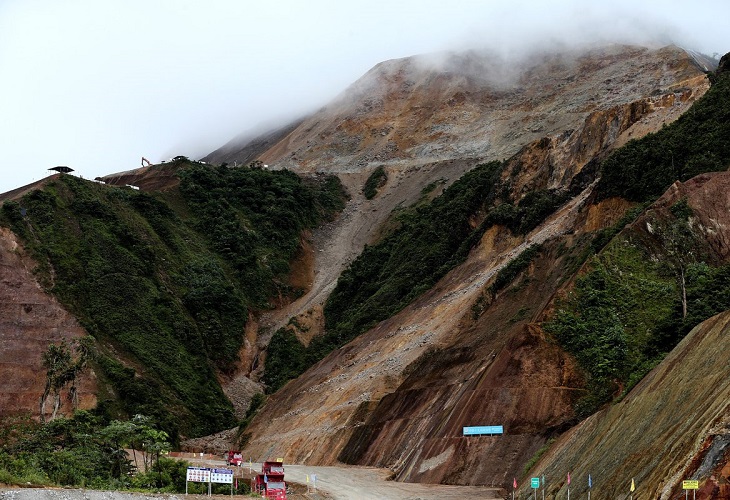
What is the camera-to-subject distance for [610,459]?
25.1 meters

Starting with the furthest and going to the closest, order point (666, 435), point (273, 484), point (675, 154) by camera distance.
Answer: point (675, 154) → point (273, 484) → point (666, 435)

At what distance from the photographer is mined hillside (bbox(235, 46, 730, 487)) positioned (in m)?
39.2

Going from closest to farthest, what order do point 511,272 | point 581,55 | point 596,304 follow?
point 596,304
point 511,272
point 581,55

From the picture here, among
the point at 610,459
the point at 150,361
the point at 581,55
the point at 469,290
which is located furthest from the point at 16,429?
the point at 581,55

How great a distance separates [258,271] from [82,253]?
22789 mm

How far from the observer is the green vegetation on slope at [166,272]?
2982 inches

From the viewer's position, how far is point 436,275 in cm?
7831

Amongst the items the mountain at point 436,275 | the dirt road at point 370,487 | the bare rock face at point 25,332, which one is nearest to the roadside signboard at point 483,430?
the mountain at point 436,275

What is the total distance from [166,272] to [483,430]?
5793cm

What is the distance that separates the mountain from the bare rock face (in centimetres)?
44

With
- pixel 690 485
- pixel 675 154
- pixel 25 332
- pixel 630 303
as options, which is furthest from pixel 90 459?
pixel 25 332

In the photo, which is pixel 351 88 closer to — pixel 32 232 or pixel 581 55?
pixel 581 55

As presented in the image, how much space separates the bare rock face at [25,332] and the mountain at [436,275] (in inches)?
17.4

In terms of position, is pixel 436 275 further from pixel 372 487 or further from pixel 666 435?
pixel 666 435
